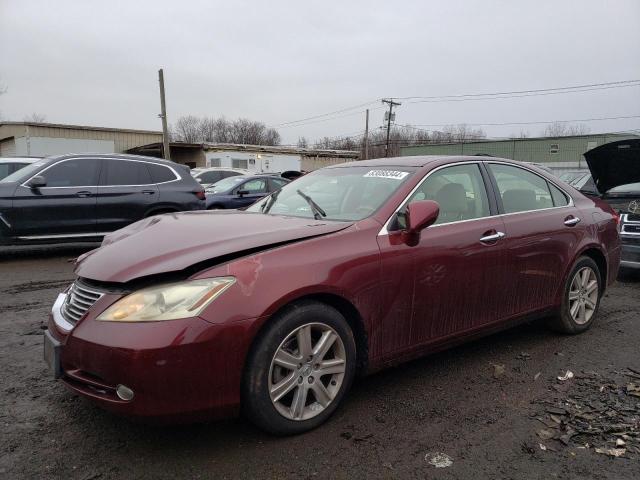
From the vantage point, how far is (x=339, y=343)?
2.84m

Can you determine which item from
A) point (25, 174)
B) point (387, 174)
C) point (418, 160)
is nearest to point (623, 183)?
point (418, 160)

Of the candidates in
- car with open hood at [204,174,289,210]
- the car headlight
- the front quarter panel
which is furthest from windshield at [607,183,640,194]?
the car headlight

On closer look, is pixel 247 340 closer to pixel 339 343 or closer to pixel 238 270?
pixel 238 270

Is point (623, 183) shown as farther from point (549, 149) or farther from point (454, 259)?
point (549, 149)

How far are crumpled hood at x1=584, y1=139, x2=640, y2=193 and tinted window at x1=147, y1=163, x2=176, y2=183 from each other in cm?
666

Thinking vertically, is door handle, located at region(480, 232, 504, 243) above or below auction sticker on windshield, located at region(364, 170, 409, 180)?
below

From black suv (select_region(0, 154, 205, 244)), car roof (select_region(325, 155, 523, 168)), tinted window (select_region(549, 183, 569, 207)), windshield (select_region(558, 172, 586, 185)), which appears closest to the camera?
car roof (select_region(325, 155, 523, 168))

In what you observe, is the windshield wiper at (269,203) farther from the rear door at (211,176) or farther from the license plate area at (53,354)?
the rear door at (211,176)

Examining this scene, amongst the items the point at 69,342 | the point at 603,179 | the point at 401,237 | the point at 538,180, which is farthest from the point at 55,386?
the point at 603,179

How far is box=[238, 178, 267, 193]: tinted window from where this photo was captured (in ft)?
40.7

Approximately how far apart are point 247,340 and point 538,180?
3158 millimetres

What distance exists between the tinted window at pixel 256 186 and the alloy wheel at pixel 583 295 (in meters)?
8.82

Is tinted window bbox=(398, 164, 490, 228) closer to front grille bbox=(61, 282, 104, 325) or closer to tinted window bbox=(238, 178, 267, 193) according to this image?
front grille bbox=(61, 282, 104, 325)

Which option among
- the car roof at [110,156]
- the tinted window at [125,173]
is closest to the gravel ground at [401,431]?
the tinted window at [125,173]
